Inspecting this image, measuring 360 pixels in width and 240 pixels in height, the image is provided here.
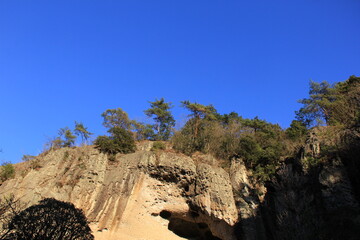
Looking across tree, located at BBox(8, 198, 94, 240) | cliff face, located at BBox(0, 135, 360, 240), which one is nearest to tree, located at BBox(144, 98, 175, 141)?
cliff face, located at BBox(0, 135, 360, 240)

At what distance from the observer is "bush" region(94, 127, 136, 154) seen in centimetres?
2161

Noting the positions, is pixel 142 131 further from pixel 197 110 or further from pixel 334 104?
pixel 334 104

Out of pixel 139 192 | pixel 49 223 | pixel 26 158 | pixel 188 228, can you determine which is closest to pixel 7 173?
pixel 26 158

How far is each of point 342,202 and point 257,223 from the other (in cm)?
501

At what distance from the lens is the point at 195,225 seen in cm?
1997

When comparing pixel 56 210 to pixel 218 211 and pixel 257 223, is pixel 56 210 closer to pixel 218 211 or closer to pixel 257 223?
pixel 218 211

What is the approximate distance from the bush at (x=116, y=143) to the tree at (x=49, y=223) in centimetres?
1030

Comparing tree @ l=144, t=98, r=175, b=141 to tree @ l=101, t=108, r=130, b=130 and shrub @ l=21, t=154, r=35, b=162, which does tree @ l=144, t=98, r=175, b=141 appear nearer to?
tree @ l=101, t=108, r=130, b=130

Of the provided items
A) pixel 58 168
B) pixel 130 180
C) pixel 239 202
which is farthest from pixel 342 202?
pixel 58 168

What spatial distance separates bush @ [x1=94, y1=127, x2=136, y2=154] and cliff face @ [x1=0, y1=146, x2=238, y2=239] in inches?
31.5

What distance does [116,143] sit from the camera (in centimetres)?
2228

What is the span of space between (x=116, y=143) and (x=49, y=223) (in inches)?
474

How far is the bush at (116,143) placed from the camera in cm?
2161

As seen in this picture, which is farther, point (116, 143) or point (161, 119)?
point (161, 119)
